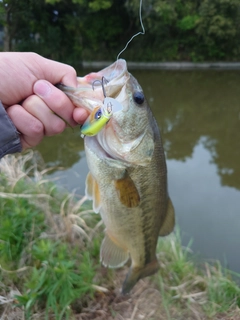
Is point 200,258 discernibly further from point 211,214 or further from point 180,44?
point 180,44

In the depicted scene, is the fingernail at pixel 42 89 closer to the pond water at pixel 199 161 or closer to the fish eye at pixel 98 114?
the fish eye at pixel 98 114

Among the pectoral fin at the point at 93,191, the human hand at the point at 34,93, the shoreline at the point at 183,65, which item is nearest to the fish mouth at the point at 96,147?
the human hand at the point at 34,93

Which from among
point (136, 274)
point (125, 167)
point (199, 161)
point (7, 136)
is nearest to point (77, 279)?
point (136, 274)

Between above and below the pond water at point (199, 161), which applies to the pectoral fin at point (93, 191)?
above

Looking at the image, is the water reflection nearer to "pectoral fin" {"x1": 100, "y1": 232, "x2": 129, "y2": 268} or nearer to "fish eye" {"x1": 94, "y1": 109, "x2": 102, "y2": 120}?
"pectoral fin" {"x1": 100, "y1": 232, "x2": 129, "y2": 268}

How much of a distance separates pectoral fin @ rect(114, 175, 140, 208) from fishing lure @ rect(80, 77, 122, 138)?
0.33 meters

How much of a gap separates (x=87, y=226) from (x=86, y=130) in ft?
6.08

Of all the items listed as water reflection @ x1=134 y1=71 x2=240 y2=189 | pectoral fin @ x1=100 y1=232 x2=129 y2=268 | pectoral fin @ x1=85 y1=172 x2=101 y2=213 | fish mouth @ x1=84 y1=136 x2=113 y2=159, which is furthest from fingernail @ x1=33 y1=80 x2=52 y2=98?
water reflection @ x1=134 y1=71 x2=240 y2=189

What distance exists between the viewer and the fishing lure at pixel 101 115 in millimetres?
1218

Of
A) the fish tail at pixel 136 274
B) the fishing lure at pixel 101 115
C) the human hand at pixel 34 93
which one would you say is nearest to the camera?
the fishing lure at pixel 101 115

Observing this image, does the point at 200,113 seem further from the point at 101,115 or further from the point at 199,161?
the point at 101,115

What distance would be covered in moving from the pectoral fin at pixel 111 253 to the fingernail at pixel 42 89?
3.18ft

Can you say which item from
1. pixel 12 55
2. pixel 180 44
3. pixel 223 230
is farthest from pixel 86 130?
pixel 180 44

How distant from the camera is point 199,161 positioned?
6.04 m
